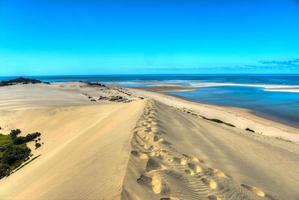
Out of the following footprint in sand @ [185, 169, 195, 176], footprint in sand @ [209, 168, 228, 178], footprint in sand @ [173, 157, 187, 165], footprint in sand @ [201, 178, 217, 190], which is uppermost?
footprint in sand @ [173, 157, 187, 165]

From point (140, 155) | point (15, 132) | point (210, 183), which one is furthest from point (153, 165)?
point (15, 132)

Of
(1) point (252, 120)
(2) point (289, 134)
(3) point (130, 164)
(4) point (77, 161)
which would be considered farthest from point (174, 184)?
(1) point (252, 120)

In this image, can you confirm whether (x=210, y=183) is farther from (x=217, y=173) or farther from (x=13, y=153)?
(x=13, y=153)

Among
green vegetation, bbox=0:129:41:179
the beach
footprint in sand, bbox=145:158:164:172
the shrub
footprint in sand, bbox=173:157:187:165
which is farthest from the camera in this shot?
the shrub

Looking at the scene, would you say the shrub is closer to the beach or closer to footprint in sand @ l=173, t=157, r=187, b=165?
the beach

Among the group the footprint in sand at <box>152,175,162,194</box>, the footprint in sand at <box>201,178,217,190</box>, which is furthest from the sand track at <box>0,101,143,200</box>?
the footprint in sand at <box>201,178,217,190</box>

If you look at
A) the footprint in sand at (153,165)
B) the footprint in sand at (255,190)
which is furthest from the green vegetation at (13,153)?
the footprint in sand at (255,190)

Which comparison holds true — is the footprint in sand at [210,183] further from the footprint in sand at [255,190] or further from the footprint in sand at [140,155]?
the footprint in sand at [140,155]
